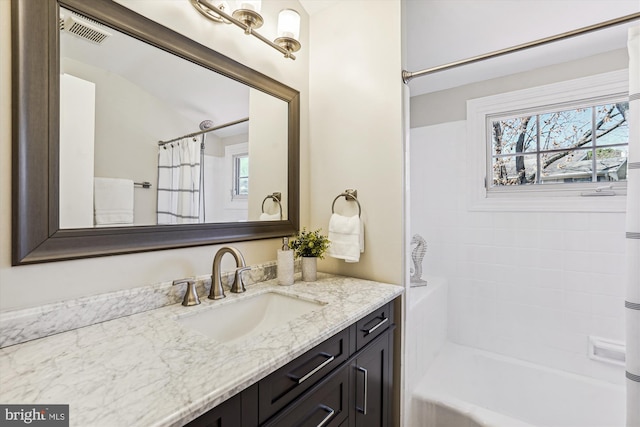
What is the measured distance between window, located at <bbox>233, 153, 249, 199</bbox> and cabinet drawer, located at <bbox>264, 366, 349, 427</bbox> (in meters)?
0.84

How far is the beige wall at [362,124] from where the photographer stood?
1445 millimetres

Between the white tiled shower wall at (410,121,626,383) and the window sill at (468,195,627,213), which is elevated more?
the window sill at (468,195,627,213)

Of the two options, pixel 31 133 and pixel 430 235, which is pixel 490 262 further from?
pixel 31 133

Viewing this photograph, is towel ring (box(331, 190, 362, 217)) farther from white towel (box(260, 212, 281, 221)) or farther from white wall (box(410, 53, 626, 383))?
white wall (box(410, 53, 626, 383))

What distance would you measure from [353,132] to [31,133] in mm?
1239

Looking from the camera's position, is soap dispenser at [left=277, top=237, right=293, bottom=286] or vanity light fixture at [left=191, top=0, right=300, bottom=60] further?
soap dispenser at [left=277, top=237, right=293, bottom=286]

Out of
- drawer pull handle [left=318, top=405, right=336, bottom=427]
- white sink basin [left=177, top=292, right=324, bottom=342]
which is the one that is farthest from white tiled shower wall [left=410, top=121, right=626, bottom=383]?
drawer pull handle [left=318, top=405, right=336, bottom=427]

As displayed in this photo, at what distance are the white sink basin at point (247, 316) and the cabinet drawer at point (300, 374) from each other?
0.21m

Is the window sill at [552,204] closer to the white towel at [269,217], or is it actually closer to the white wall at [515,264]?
the white wall at [515,264]

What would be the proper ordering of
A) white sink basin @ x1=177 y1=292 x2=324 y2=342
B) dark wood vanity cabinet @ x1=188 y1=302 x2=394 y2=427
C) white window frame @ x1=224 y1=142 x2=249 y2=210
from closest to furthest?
dark wood vanity cabinet @ x1=188 y1=302 x2=394 y2=427 < white sink basin @ x1=177 y1=292 x2=324 y2=342 < white window frame @ x1=224 y1=142 x2=249 y2=210

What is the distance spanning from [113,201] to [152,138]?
0.85 ft

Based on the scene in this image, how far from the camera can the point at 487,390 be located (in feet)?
6.14

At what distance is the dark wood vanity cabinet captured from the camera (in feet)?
2.24

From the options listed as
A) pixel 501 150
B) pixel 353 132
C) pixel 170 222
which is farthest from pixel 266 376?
pixel 501 150
